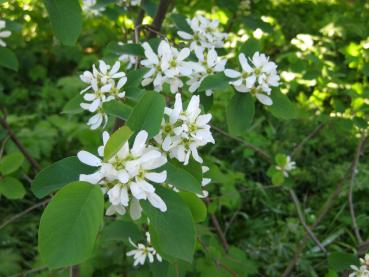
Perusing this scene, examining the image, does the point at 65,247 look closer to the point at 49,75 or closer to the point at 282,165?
the point at 282,165

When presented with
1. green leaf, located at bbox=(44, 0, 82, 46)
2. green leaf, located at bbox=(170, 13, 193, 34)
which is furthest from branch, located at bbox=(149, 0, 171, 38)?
green leaf, located at bbox=(44, 0, 82, 46)

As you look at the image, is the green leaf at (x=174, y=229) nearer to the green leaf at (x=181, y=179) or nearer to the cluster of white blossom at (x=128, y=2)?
the green leaf at (x=181, y=179)

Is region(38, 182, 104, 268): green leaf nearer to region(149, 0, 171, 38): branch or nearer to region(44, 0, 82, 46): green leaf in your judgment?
region(44, 0, 82, 46): green leaf

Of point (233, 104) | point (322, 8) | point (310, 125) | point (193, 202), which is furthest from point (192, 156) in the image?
point (322, 8)

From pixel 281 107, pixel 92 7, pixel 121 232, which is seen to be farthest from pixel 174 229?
pixel 92 7

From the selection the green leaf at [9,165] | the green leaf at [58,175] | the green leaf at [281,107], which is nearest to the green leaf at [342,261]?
the green leaf at [281,107]
